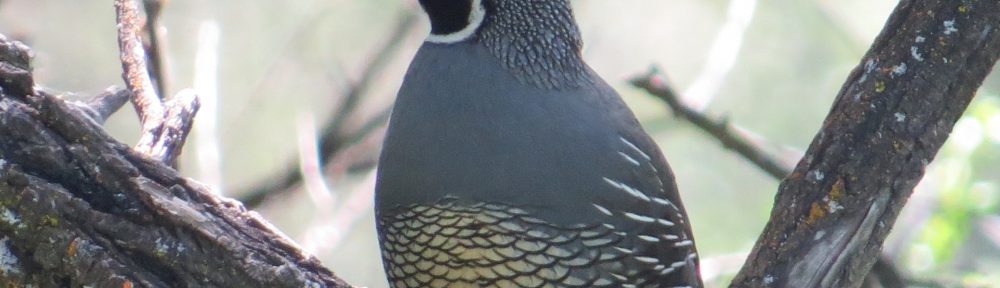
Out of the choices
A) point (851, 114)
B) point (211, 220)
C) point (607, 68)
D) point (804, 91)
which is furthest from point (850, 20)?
point (211, 220)

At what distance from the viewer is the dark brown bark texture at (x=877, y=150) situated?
8.36 feet

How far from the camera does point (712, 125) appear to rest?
3.70 metres

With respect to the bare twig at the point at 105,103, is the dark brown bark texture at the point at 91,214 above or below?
below

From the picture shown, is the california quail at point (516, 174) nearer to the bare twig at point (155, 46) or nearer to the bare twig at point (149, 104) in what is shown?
the bare twig at point (149, 104)

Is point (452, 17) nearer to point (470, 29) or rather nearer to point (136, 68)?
point (470, 29)

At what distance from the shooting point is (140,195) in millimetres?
2080

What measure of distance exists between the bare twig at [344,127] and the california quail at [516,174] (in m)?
1.64

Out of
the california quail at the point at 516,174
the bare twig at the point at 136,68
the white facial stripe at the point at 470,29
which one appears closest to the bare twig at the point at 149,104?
the bare twig at the point at 136,68

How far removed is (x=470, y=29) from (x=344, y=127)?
5.84ft

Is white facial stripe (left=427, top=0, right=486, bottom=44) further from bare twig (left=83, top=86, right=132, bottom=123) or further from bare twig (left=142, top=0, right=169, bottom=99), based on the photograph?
bare twig (left=83, top=86, right=132, bottom=123)

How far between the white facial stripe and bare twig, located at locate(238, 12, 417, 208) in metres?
1.61

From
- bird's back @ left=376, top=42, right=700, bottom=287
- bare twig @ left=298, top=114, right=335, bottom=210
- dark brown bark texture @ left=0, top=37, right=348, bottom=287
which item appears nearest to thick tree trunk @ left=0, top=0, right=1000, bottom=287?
dark brown bark texture @ left=0, top=37, right=348, bottom=287

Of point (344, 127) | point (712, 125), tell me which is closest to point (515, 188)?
point (712, 125)

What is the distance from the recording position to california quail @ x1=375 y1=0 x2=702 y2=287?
255 cm
